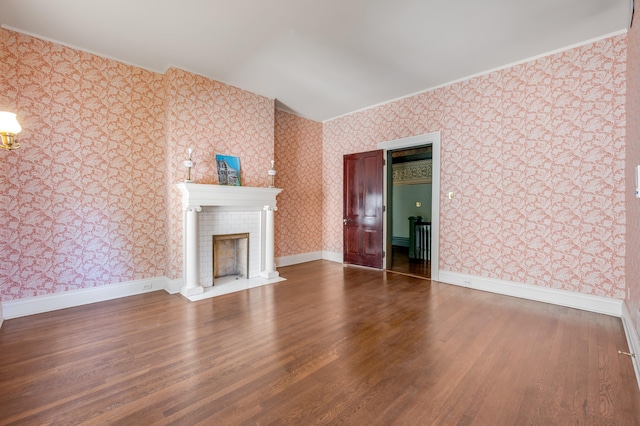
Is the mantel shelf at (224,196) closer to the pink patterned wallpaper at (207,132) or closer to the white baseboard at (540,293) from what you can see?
the pink patterned wallpaper at (207,132)

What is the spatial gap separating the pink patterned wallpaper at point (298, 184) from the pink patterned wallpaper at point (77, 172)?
2.08m

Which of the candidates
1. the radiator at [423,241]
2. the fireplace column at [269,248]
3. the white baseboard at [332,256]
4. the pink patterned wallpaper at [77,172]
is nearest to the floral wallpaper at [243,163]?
the pink patterned wallpaper at [77,172]

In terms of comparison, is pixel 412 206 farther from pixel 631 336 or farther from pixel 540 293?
Answer: pixel 631 336

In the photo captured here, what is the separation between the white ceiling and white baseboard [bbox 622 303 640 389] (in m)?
2.81

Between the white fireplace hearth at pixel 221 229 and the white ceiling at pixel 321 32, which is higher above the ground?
the white ceiling at pixel 321 32

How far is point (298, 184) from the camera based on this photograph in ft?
18.7

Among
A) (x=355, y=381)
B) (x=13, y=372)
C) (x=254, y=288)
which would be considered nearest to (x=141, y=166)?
(x=254, y=288)

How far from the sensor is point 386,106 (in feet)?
16.3

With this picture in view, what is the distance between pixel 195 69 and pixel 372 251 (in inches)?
160

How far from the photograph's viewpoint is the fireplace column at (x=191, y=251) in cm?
370

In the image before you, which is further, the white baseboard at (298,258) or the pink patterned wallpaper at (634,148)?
the white baseboard at (298,258)

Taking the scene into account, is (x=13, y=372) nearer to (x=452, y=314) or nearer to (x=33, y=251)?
(x=33, y=251)

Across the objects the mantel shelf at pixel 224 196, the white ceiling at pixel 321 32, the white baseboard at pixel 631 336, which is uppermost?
the white ceiling at pixel 321 32

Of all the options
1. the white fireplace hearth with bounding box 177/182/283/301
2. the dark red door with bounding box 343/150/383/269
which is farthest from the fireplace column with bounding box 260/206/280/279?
the dark red door with bounding box 343/150/383/269
